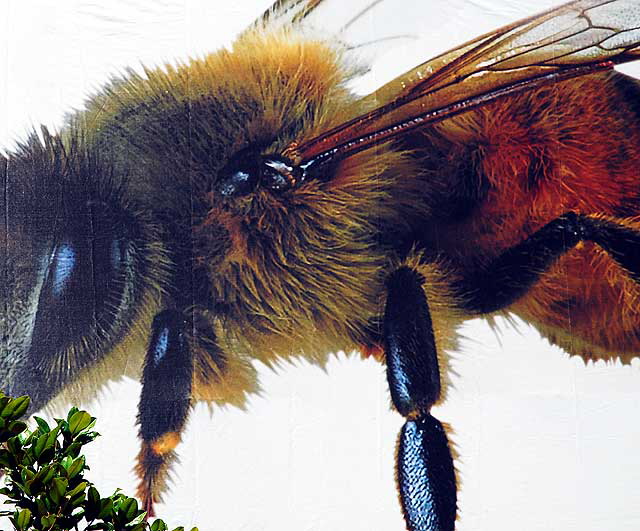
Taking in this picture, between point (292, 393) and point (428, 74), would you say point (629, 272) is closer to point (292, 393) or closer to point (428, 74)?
point (428, 74)

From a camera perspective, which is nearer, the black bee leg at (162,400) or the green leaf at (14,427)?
the green leaf at (14,427)

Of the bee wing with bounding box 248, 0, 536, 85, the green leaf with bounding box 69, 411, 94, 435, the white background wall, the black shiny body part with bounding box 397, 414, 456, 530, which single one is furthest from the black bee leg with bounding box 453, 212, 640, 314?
the green leaf with bounding box 69, 411, 94, 435

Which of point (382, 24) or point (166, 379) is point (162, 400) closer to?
point (166, 379)

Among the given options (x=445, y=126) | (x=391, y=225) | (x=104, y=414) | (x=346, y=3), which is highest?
(x=346, y=3)

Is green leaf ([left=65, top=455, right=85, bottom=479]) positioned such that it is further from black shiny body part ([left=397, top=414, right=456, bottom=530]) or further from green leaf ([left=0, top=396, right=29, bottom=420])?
black shiny body part ([left=397, top=414, right=456, bottom=530])

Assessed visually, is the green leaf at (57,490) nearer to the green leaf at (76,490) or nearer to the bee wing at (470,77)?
the green leaf at (76,490)

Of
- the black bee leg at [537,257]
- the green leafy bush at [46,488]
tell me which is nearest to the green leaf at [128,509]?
the green leafy bush at [46,488]

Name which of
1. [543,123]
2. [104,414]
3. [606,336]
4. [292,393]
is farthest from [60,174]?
[606,336]
